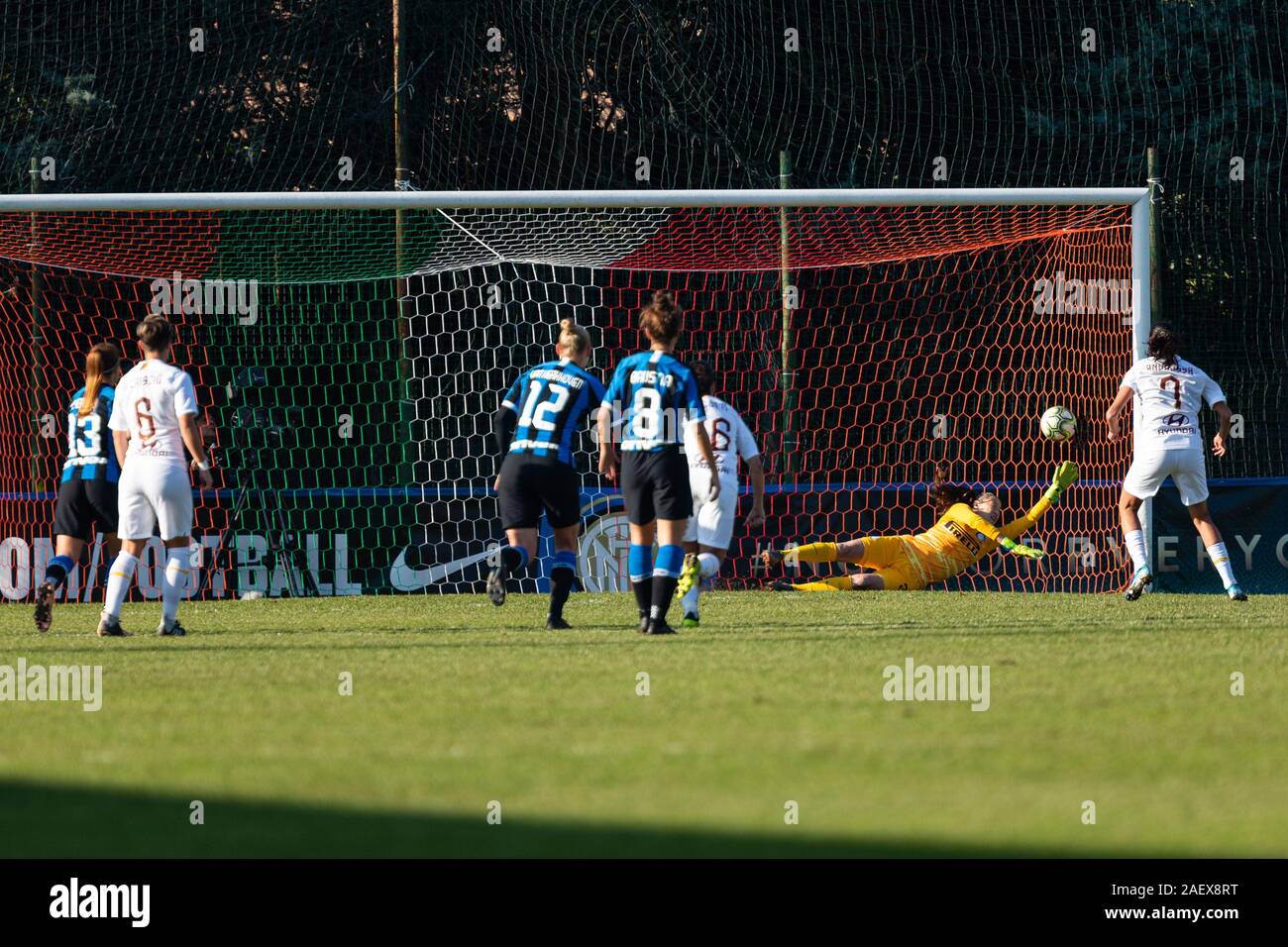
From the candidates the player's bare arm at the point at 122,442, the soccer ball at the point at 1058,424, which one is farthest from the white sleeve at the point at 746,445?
the player's bare arm at the point at 122,442

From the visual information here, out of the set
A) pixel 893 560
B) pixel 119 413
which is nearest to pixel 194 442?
pixel 119 413

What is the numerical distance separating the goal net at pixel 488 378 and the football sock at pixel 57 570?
282cm

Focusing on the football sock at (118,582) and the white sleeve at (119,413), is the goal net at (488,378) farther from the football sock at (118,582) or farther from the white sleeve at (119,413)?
the football sock at (118,582)

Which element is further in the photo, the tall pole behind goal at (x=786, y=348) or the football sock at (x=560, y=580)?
the tall pole behind goal at (x=786, y=348)

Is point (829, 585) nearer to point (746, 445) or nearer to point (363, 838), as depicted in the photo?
point (746, 445)

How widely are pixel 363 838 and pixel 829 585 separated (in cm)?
1010

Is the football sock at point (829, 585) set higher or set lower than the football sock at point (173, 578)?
lower

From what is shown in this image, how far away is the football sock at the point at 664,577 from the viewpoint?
993 cm

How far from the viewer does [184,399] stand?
9992 mm

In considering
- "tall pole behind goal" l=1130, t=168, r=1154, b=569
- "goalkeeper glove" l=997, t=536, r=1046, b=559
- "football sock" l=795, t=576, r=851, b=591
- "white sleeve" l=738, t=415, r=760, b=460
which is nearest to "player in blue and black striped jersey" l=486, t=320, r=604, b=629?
"white sleeve" l=738, t=415, r=760, b=460

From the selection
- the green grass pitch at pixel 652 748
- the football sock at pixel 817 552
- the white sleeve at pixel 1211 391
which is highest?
the white sleeve at pixel 1211 391

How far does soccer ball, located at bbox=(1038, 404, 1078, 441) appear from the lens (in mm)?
→ 13227

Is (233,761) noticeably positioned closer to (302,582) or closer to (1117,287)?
(302,582)

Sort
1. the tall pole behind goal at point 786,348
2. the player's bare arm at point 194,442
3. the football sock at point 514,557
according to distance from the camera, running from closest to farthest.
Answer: the player's bare arm at point 194,442 < the football sock at point 514,557 < the tall pole behind goal at point 786,348
